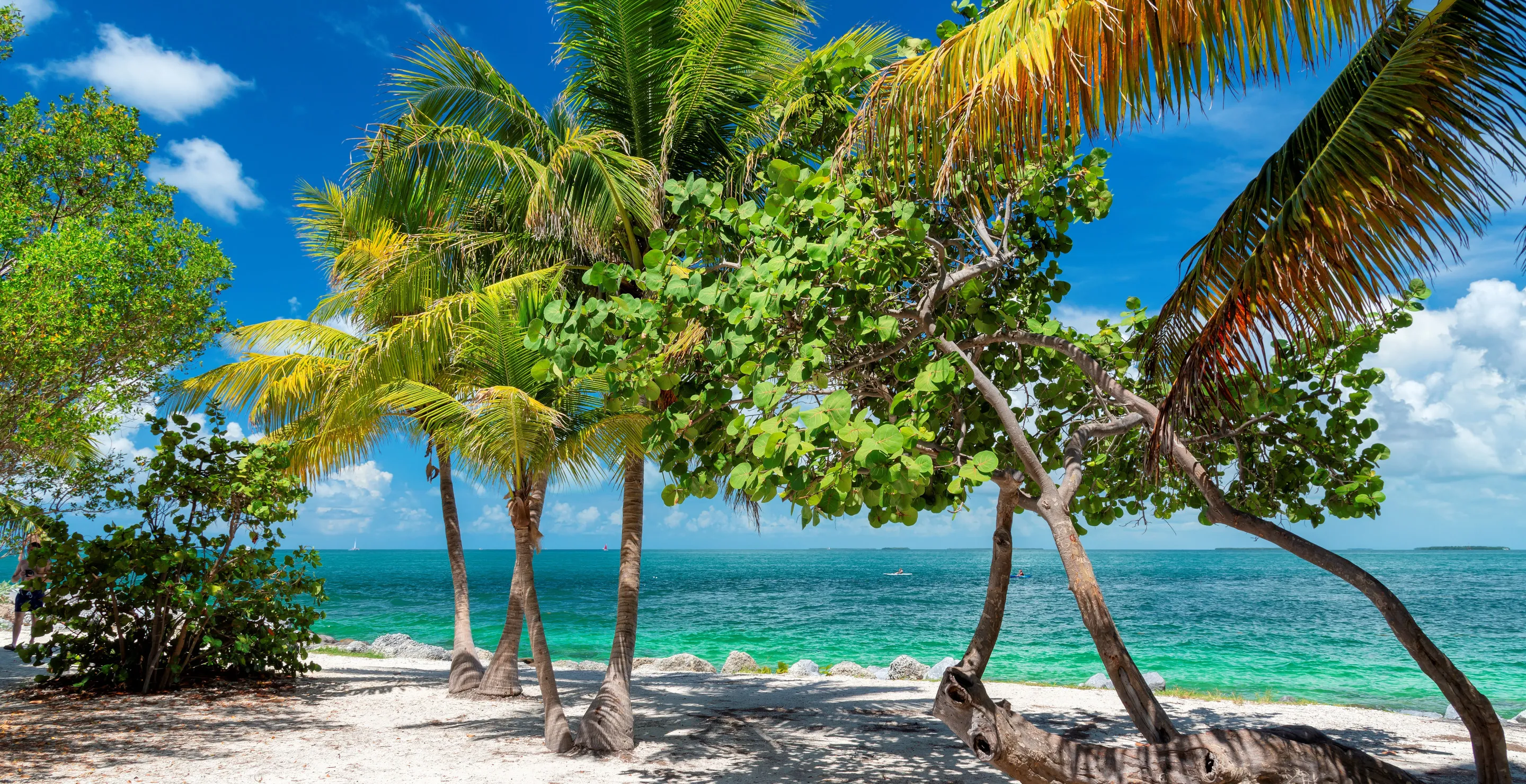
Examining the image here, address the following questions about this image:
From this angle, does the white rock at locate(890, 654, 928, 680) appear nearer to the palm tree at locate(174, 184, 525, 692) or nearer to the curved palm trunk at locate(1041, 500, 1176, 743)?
the palm tree at locate(174, 184, 525, 692)

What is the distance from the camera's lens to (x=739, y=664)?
1686 cm

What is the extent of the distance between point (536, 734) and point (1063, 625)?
29.3 metres

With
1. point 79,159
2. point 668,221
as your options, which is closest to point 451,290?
point 668,221

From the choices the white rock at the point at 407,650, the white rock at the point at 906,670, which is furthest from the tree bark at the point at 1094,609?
the white rock at the point at 407,650

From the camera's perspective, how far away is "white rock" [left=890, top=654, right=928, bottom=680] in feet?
53.4

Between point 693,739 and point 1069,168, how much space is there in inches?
247

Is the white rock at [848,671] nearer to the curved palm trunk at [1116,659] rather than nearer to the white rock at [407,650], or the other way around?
the white rock at [407,650]

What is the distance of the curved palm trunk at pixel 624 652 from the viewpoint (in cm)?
803

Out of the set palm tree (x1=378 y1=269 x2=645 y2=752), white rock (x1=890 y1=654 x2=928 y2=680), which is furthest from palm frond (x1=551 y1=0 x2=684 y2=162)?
white rock (x1=890 y1=654 x2=928 y2=680)

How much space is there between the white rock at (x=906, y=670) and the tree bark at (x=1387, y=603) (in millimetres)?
11697

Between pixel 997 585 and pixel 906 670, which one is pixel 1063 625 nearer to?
pixel 906 670

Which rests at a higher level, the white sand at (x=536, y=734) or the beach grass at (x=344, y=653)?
the white sand at (x=536, y=734)

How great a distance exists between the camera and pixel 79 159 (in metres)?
10.5

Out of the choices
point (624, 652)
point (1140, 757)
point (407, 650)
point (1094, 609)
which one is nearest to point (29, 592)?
point (407, 650)
